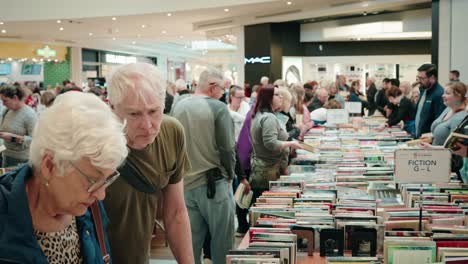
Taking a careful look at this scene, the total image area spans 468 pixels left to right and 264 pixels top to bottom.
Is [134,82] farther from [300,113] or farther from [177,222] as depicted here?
[300,113]

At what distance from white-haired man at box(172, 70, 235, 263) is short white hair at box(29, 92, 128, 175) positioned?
8.28 feet

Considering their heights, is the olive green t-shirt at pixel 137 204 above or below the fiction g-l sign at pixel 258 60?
below

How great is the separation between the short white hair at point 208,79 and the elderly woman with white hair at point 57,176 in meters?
2.79

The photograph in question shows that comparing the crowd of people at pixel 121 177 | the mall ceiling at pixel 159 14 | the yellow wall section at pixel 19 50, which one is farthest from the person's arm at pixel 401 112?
the yellow wall section at pixel 19 50

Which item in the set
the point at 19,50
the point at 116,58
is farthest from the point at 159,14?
the point at 116,58

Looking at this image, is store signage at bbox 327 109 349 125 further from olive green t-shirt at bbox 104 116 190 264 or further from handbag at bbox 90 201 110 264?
handbag at bbox 90 201 110 264

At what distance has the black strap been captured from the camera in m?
2.45

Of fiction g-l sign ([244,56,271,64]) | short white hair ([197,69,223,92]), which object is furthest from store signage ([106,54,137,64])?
short white hair ([197,69,223,92])

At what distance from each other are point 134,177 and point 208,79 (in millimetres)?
2213

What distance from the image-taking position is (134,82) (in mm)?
2387

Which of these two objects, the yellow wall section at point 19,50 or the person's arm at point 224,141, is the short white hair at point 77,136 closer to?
the person's arm at point 224,141

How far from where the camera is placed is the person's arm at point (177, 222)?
2693 millimetres

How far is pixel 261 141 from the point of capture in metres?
5.96

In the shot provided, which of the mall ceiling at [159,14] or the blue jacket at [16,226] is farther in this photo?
the mall ceiling at [159,14]
